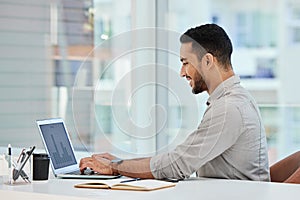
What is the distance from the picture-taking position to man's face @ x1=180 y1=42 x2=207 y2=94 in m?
2.98

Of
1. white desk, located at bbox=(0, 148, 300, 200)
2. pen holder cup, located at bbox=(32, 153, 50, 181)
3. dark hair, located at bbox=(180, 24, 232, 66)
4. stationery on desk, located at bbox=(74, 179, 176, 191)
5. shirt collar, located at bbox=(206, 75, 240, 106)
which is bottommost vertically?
white desk, located at bbox=(0, 148, 300, 200)

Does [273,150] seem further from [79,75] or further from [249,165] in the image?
[249,165]

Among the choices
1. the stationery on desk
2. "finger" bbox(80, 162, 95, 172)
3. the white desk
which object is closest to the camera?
the white desk

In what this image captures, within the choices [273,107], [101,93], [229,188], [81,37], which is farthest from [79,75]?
[229,188]

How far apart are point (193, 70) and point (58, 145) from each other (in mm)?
656

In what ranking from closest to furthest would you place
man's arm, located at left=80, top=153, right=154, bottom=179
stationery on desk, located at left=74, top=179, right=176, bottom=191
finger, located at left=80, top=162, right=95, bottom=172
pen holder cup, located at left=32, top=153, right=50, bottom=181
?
stationery on desk, located at left=74, top=179, right=176, bottom=191, pen holder cup, located at left=32, top=153, right=50, bottom=181, man's arm, located at left=80, top=153, right=154, bottom=179, finger, located at left=80, top=162, right=95, bottom=172

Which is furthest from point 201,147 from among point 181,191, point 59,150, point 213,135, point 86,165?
point 59,150

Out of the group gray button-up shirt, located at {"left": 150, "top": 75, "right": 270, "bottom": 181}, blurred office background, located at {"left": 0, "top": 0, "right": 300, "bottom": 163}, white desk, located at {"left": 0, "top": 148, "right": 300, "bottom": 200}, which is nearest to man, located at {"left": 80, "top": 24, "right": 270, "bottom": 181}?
gray button-up shirt, located at {"left": 150, "top": 75, "right": 270, "bottom": 181}

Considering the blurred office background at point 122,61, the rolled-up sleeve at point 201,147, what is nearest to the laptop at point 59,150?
the rolled-up sleeve at point 201,147

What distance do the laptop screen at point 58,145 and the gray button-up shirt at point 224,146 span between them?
407 mm

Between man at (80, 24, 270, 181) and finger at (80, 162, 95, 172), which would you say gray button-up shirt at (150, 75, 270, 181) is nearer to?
man at (80, 24, 270, 181)

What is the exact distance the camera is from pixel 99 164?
2.91 meters

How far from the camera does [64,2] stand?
5.25m

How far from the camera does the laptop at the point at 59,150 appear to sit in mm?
2854
